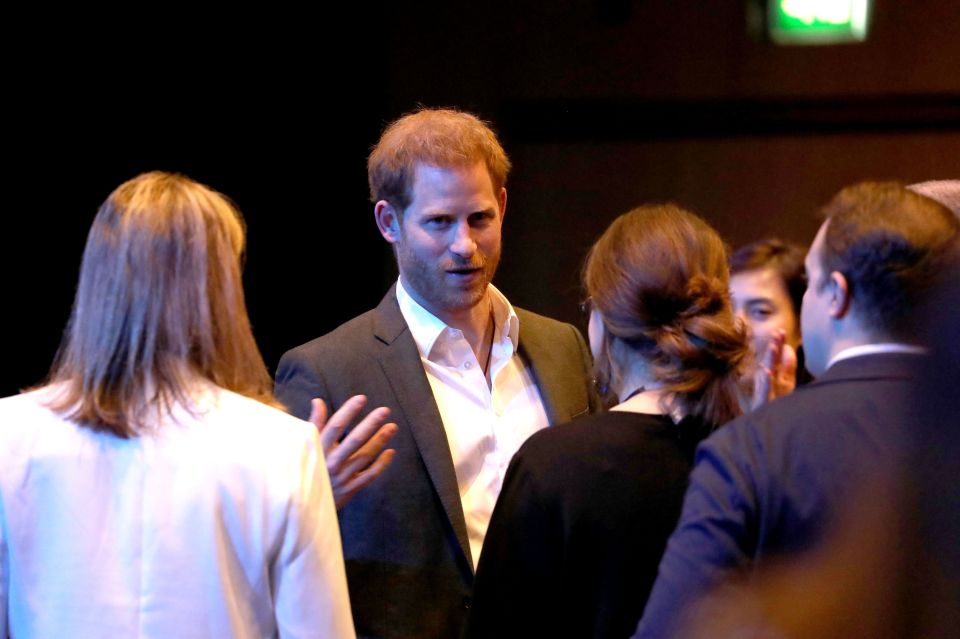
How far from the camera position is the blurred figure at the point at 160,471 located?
172cm

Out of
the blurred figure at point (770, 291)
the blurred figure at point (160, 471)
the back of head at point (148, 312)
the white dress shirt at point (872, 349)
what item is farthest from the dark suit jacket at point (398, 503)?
the blurred figure at point (770, 291)

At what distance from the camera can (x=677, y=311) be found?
195 centimetres

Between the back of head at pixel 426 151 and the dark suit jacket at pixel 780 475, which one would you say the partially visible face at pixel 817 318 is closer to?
the dark suit jacket at pixel 780 475

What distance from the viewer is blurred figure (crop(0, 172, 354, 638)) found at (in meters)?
1.72

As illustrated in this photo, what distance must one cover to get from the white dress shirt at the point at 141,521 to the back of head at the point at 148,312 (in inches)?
1.8

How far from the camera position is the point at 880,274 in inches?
64.2

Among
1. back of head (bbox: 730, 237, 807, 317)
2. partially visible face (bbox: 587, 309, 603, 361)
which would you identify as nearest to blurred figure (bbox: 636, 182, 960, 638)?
partially visible face (bbox: 587, 309, 603, 361)

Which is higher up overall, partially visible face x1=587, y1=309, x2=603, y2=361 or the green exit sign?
the green exit sign

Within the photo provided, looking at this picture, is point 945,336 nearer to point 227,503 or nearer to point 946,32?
point 227,503

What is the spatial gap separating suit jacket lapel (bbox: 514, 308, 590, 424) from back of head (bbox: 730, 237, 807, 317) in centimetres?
90

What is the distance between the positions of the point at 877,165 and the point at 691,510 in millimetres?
3346

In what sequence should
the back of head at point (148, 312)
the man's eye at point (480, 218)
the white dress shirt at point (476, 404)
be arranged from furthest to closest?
the man's eye at point (480, 218) < the white dress shirt at point (476, 404) < the back of head at point (148, 312)

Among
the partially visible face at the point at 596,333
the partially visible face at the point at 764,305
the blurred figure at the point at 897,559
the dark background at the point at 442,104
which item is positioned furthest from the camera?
the dark background at the point at 442,104

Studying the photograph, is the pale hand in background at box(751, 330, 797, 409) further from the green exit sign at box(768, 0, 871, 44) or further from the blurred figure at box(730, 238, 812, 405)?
the green exit sign at box(768, 0, 871, 44)
